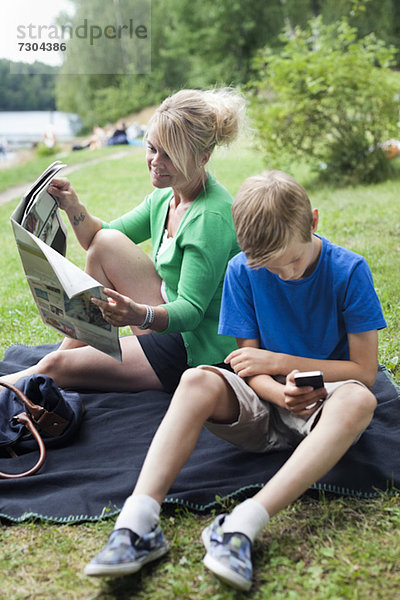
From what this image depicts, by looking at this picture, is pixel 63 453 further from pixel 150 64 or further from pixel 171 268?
pixel 150 64

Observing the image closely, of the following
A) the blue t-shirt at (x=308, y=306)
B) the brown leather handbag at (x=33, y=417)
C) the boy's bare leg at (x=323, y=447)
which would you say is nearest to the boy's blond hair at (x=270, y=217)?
the blue t-shirt at (x=308, y=306)

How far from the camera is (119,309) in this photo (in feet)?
7.09

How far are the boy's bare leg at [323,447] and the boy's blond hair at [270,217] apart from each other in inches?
18.2

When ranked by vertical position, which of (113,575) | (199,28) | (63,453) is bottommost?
(63,453)

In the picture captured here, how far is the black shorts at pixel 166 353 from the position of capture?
2.61 m

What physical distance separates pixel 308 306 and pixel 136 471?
83 cm

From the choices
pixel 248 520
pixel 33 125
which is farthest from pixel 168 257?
pixel 33 125

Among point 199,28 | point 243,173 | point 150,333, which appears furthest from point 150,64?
point 150,333

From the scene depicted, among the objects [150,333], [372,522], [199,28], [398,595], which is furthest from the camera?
[199,28]

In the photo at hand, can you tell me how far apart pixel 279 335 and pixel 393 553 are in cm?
73

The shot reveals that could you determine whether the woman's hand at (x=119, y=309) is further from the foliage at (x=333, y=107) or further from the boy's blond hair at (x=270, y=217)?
the foliage at (x=333, y=107)

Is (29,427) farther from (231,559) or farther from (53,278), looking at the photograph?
(231,559)

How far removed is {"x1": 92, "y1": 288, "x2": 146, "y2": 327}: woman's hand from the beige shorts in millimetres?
394

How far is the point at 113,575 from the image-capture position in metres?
1.59
